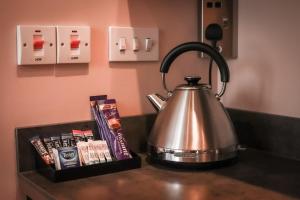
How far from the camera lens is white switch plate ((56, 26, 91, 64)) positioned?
1.01 metres

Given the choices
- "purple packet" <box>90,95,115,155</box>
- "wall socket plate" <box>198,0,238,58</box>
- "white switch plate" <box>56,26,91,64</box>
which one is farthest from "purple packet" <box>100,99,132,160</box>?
"wall socket plate" <box>198,0,238,58</box>

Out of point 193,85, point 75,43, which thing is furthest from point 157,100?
point 75,43

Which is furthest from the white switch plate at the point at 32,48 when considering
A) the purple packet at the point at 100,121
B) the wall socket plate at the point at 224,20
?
the wall socket plate at the point at 224,20

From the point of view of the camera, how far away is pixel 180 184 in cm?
91

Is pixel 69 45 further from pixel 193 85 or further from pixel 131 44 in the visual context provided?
pixel 193 85

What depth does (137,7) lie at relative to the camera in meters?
1.14

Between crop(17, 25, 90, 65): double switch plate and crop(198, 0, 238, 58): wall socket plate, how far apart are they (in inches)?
14.0

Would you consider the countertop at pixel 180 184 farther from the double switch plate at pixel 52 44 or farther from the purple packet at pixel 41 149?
the double switch plate at pixel 52 44

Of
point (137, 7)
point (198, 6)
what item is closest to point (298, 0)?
point (198, 6)

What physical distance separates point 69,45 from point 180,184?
15.8 inches

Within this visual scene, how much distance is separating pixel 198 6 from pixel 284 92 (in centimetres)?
34

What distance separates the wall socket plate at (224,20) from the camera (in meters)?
1.24

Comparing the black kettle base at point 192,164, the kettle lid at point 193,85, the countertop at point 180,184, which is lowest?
the countertop at point 180,184

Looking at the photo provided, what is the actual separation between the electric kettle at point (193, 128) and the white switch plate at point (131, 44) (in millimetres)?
117
